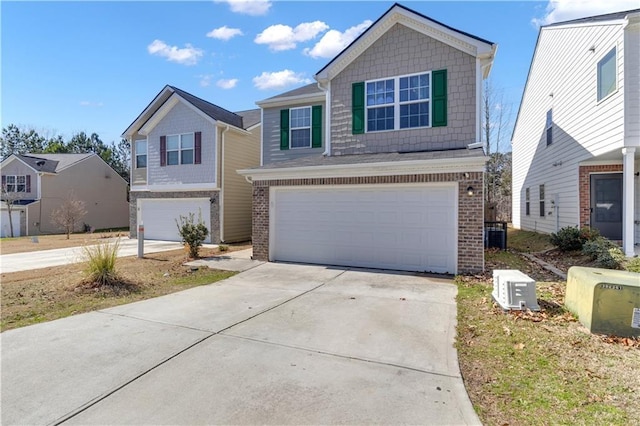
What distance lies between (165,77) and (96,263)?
13419 millimetres

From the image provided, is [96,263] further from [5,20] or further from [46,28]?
[46,28]

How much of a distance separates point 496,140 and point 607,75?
1878 centimetres

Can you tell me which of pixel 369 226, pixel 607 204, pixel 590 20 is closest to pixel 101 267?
pixel 369 226

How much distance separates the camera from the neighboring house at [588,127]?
894cm

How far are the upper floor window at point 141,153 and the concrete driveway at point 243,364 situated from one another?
14.2 m

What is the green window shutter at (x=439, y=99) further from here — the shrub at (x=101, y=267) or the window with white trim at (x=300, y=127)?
the shrub at (x=101, y=267)

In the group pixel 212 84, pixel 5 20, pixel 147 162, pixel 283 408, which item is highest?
pixel 212 84

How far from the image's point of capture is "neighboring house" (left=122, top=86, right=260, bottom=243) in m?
16.0

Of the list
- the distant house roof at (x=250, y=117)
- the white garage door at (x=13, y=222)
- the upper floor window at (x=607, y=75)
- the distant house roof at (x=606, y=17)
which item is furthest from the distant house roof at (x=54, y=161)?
the upper floor window at (x=607, y=75)

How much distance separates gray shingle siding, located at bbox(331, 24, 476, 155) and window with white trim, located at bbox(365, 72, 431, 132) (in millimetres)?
216

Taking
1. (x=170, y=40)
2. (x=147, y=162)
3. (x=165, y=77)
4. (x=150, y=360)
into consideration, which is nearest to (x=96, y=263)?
(x=150, y=360)

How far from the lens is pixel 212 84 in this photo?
19828 mm

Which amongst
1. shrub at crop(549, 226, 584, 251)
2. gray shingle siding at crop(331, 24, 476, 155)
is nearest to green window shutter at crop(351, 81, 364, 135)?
gray shingle siding at crop(331, 24, 476, 155)

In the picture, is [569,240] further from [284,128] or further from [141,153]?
[141,153]
